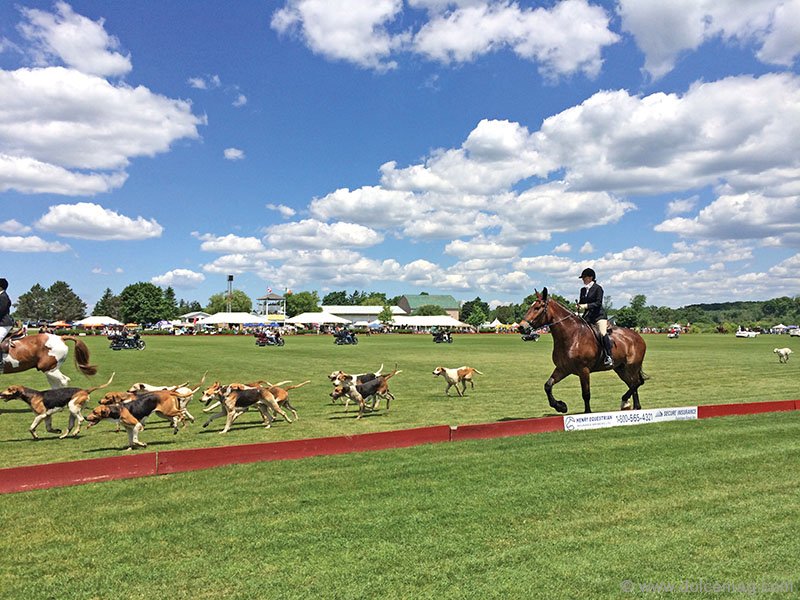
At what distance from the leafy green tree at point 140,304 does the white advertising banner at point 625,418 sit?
13108 cm

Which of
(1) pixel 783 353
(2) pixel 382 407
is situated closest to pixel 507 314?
(1) pixel 783 353

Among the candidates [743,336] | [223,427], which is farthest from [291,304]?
[223,427]

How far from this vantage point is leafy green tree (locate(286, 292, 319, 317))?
170750mm

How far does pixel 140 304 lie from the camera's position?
127000 mm

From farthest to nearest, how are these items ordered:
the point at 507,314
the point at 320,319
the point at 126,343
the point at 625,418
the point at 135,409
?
the point at 507,314, the point at 320,319, the point at 126,343, the point at 625,418, the point at 135,409

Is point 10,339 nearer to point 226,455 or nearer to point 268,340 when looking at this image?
point 226,455

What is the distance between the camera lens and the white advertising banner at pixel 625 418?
37.2ft

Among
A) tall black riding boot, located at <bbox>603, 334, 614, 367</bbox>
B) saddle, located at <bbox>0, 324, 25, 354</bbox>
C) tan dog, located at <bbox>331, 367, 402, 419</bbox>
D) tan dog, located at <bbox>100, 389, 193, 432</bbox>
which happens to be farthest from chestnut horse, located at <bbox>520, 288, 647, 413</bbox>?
saddle, located at <bbox>0, 324, 25, 354</bbox>

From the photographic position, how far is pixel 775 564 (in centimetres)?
480

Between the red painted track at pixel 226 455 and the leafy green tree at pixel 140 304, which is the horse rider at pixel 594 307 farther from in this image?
the leafy green tree at pixel 140 304

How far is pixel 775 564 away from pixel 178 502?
6.20 metres

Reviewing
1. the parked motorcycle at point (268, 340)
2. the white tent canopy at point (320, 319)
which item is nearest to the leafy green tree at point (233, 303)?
the white tent canopy at point (320, 319)

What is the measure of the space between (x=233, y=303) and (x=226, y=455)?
552 feet

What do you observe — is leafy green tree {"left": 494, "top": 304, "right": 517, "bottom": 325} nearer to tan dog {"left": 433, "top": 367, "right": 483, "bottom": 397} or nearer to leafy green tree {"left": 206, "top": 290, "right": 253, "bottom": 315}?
leafy green tree {"left": 206, "top": 290, "right": 253, "bottom": 315}
